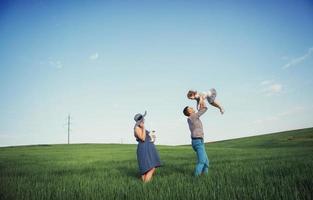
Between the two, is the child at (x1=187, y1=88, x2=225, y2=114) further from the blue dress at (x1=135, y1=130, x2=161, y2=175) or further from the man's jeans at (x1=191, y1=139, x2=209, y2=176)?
the blue dress at (x1=135, y1=130, x2=161, y2=175)

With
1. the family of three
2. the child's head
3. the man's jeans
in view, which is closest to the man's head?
the family of three

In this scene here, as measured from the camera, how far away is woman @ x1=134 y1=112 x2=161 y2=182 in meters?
7.38

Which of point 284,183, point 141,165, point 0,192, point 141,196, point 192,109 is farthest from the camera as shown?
point 192,109

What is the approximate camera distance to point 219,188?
5168mm

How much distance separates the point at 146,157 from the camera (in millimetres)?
7457

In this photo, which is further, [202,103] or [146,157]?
[202,103]

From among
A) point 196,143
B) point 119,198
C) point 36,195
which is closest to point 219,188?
point 119,198

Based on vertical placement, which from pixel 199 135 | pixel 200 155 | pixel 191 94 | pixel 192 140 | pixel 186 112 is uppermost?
pixel 191 94

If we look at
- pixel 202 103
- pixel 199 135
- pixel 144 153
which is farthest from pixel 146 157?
pixel 202 103

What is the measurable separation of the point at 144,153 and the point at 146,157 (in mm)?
122

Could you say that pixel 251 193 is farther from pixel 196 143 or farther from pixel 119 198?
pixel 196 143

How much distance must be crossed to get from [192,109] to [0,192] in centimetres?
508

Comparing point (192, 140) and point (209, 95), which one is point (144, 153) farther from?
point (209, 95)

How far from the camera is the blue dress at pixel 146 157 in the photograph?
7.37m
